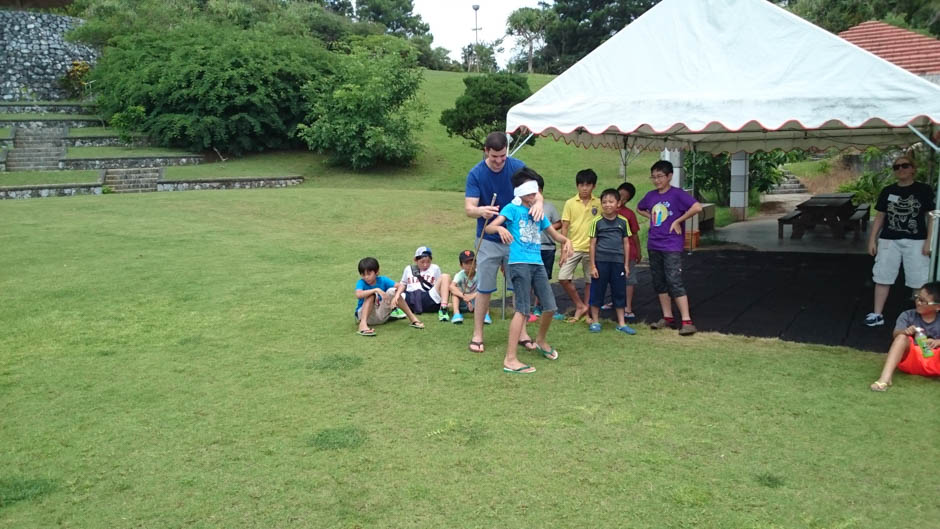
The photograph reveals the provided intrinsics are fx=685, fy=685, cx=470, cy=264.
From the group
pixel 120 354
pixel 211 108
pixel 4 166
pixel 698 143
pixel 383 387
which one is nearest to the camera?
pixel 383 387

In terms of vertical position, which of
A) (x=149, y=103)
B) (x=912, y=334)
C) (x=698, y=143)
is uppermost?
(x=149, y=103)

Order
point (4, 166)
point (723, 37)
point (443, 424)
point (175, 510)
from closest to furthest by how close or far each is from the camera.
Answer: point (175, 510), point (443, 424), point (723, 37), point (4, 166)

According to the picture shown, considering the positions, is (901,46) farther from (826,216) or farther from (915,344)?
(915,344)

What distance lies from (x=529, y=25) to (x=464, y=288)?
52355 mm

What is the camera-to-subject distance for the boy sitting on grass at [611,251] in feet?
19.5

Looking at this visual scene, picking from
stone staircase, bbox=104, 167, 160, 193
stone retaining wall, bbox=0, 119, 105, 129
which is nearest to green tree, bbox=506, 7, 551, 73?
stone retaining wall, bbox=0, 119, 105, 129

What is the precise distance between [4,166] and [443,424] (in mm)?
19028

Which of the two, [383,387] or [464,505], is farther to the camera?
[383,387]

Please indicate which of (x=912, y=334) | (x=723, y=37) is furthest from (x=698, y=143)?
(x=912, y=334)

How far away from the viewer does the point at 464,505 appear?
307 cm

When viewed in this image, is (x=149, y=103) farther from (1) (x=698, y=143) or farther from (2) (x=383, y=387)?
(2) (x=383, y=387)

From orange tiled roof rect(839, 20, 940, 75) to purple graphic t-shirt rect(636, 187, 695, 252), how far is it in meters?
8.11

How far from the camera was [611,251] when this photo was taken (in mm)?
5949

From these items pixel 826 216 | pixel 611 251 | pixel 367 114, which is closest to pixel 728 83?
pixel 611 251
